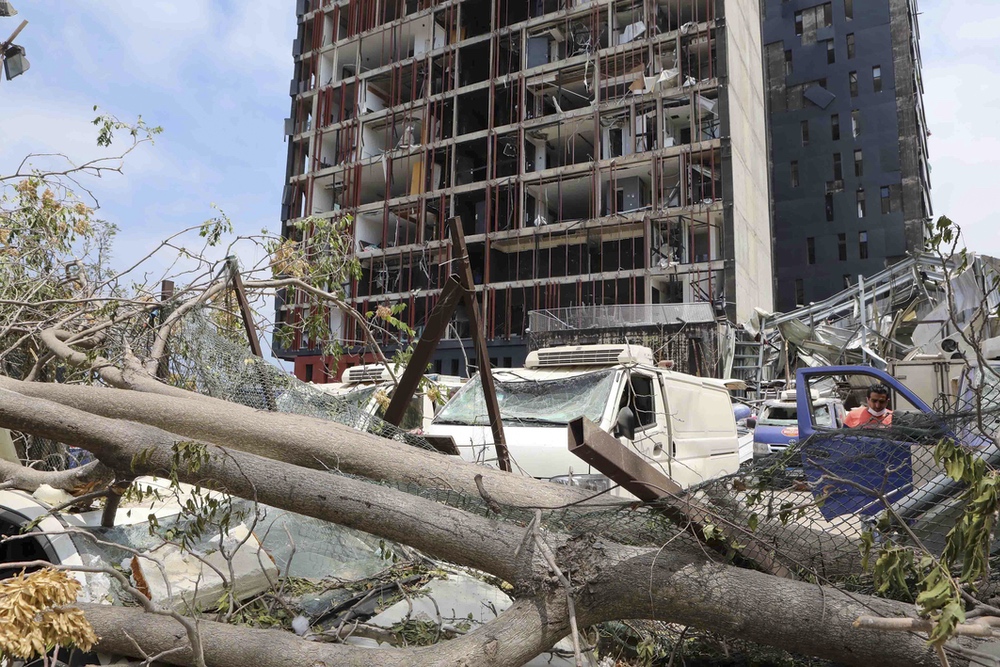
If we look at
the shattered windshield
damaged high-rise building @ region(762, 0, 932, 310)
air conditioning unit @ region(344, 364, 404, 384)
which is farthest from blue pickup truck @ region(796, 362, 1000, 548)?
damaged high-rise building @ region(762, 0, 932, 310)

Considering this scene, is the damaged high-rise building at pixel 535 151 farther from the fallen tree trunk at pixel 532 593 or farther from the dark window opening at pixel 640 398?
the fallen tree trunk at pixel 532 593

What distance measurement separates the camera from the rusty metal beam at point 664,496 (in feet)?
8.68

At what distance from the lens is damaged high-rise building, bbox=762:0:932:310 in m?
39.7

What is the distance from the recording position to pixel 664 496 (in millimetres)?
2898

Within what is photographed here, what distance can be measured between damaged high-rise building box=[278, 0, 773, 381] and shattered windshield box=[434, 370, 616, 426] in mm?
20367

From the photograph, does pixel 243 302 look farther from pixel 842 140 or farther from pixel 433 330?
pixel 842 140

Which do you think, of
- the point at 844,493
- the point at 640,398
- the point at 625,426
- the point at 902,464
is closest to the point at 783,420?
the point at 640,398

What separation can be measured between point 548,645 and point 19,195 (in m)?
8.62

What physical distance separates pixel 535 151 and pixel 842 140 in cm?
2091

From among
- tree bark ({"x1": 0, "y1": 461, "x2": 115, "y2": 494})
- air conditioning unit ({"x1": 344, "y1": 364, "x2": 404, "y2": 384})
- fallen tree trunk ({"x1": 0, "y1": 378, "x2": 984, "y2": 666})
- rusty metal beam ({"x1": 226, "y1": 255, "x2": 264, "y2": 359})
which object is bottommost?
fallen tree trunk ({"x1": 0, "y1": 378, "x2": 984, "y2": 666})

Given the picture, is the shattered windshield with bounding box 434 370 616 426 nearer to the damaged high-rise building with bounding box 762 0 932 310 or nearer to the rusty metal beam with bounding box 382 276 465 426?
the rusty metal beam with bounding box 382 276 465 426

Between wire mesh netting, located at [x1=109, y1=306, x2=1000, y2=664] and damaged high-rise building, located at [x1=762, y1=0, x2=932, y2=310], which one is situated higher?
damaged high-rise building, located at [x1=762, y1=0, x2=932, y2=310]

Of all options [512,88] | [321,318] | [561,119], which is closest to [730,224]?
[561,119]

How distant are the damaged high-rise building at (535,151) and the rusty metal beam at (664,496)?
24.1 metres
